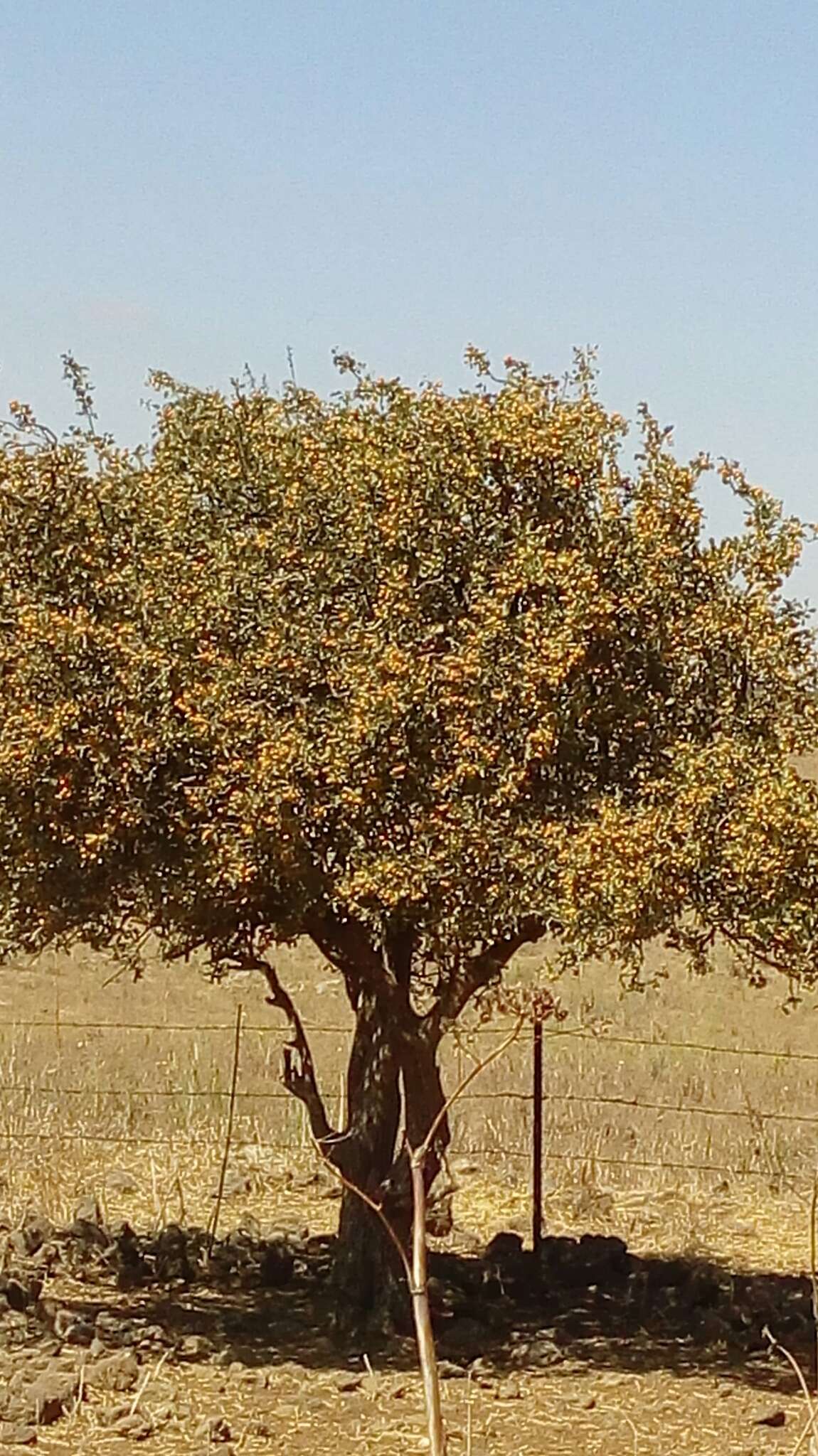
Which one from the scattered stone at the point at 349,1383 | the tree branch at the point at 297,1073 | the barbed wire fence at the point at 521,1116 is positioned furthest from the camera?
the barbed wire fence at the point at 521,1116

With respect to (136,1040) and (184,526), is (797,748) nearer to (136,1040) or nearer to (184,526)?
(184,526)

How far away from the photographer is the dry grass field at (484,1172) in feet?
32.9

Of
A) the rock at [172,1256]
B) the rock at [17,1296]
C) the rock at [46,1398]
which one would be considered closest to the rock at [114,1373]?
the rock at [46,1398]

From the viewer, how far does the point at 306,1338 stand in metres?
11.7

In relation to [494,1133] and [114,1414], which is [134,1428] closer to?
[114,1414]

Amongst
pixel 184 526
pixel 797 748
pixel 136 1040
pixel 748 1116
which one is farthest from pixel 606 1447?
pixel 136 1040

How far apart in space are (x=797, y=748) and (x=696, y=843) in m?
0.99

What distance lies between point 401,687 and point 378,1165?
3.75 meters

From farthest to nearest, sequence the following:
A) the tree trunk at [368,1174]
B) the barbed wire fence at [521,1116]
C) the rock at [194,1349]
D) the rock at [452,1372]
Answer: the barbed wire fence at [521,1116] → the tree trunk at [368,1174] → the rock at [194,1349] → the rock at [452,1372]

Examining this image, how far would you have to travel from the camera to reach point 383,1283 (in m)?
11.8

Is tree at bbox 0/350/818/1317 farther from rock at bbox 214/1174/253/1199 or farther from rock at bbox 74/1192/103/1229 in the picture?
rock at bbox 214/1174/253/1199

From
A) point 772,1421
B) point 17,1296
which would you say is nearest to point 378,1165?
point 17,1296

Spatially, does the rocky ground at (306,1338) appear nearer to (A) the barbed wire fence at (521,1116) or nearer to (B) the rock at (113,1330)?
(B) the rock at (113,1330)

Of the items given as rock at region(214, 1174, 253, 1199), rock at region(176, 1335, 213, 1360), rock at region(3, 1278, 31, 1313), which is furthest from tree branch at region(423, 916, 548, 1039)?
rock at region(214, 1174, 253, 1199)
